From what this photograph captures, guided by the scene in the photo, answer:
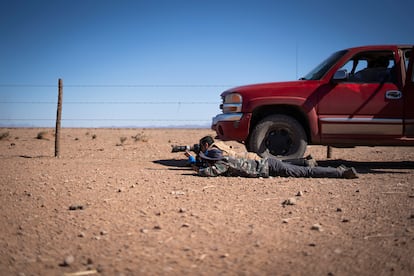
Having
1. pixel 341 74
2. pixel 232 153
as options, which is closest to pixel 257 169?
pixel 232 153

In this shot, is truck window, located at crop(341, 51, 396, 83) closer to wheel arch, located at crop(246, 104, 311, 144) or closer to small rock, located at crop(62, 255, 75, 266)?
wheel arch, located at crop(246, 104, 311, 144)

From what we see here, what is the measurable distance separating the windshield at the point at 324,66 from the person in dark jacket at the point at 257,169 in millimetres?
1905

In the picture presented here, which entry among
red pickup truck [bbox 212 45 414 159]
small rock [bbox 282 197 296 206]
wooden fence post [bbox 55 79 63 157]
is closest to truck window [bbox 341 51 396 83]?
red pickup truck [bbox 212 45 414 159]

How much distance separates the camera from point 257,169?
4.95 meters

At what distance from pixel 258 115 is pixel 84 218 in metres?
3.93

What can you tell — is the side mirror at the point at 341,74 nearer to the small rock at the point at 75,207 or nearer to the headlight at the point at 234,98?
the headlight at the point at 234,98

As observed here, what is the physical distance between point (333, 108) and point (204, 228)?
3.98 meters

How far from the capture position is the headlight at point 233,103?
→ 19.0ft

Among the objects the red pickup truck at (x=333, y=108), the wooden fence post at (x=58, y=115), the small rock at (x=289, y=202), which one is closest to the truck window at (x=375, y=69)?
the red pickup truck at (x=333, y=108)

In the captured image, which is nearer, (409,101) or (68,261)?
(68,261)

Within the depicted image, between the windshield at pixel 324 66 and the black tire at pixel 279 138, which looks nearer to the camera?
the black tire at pixel 279 138

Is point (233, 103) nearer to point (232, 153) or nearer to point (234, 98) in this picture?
point (234, 98)

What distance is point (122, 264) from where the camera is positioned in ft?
6.52

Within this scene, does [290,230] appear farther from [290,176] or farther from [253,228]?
[290,176]
